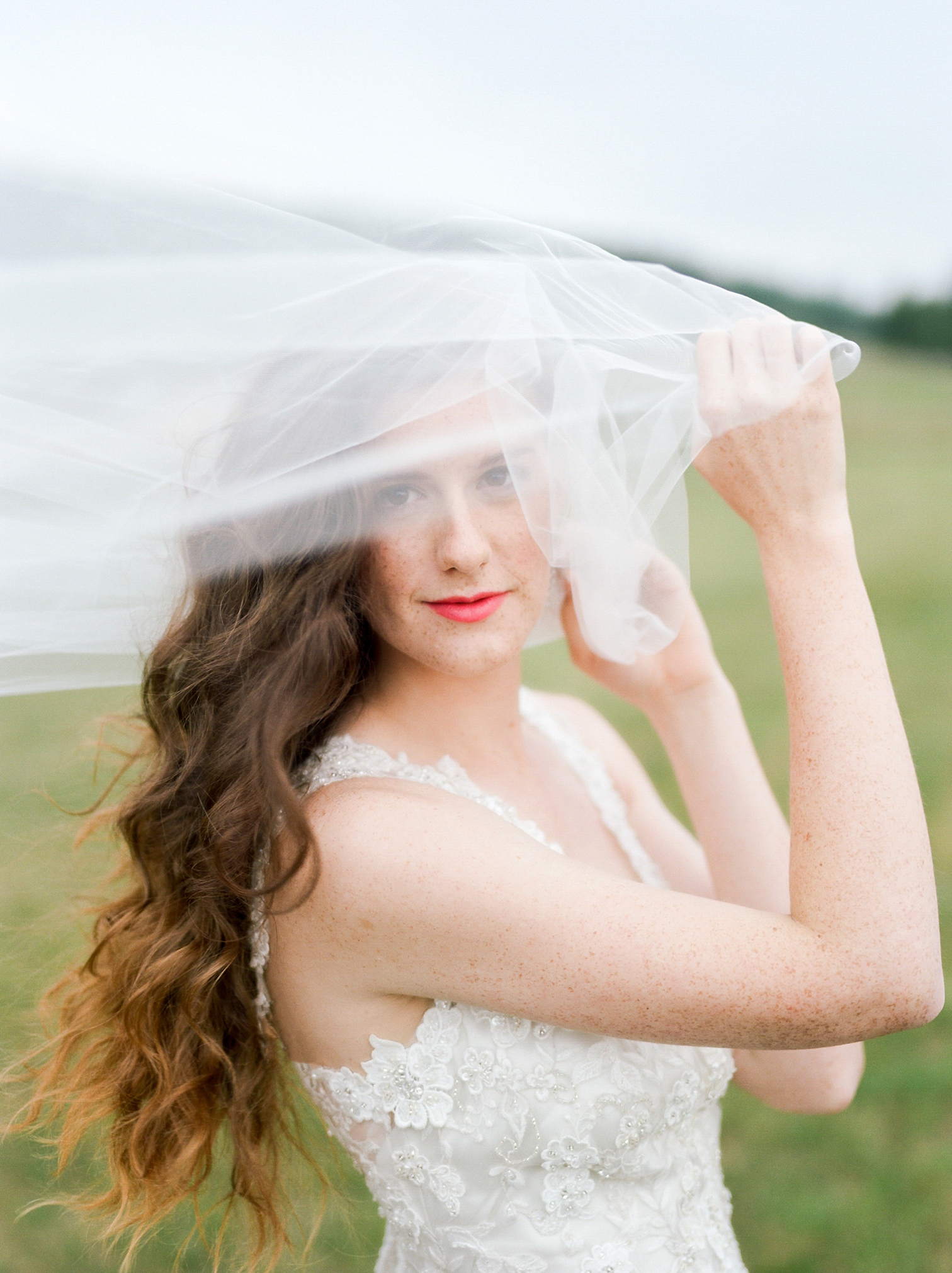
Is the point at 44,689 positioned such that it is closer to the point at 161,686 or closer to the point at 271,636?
the point at 161,686

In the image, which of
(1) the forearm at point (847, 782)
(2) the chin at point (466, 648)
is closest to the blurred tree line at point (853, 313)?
(1) the forearm at point (847, 782)

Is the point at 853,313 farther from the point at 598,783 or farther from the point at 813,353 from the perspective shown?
the point at 598,783

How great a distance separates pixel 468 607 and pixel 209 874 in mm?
558

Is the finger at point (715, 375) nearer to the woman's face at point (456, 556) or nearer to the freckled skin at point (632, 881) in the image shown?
the freckled skin at point (632, 881)

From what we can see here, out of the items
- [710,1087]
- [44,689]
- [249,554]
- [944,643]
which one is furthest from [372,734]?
[944,643]

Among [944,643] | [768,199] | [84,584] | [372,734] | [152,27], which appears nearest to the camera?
[152,27]

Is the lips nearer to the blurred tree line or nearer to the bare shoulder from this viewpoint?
the bare shoulder

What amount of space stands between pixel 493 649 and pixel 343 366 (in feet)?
1.55

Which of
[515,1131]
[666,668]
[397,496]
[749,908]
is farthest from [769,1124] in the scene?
[397,496]

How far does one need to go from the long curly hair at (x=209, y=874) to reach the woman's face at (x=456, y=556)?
6 centimetres

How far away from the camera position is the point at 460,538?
1.58 metres

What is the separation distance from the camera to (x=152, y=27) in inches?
54.3

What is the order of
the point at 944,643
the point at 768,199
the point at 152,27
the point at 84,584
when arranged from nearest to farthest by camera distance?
the point at 152,27, the point at 84,584, the point at 768,199, the point at 944,643

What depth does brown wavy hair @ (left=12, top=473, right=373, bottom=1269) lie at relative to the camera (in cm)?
165
